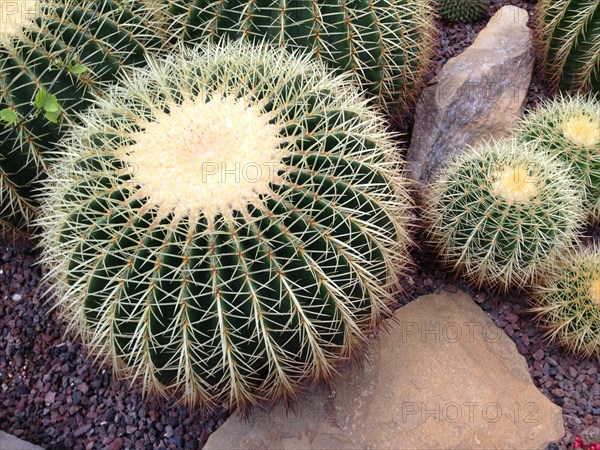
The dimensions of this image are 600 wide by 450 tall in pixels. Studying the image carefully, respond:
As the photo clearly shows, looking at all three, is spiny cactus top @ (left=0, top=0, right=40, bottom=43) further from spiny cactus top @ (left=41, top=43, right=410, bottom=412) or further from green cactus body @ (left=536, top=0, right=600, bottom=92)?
green cactus body @ (left=536, top=0, right=600, bottom=92)

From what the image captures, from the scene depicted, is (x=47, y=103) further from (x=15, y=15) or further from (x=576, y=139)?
(x=576, y=139)

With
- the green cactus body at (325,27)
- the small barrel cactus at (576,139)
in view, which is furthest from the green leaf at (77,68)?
the small barrel cactus at (576,139)

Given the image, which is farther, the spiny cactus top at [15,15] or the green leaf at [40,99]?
the spiny cactus top at [15,15]

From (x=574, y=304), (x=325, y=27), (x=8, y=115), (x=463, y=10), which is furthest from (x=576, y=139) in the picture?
(x=8, y=115)

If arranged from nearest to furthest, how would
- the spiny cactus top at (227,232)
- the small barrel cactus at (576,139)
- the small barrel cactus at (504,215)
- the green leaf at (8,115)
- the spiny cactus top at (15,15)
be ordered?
1. the spiny cactus top at (227,232)
2. the green leaf at (8,115)
3. the spiny cactus top at (15,15)
4. the small barrel cactus at (504,215)
5. the small barrel cactus at (576,139)

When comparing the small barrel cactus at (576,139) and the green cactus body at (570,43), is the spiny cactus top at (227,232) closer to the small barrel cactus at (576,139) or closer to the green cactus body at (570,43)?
the small barrel cactus at (576,139)

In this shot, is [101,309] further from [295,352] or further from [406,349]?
[406,349]

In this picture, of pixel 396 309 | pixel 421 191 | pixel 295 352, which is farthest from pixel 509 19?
pixel 295 352

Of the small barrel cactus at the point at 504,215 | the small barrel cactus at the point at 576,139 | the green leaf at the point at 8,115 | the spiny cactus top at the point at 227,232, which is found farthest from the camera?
the small barrel cactus at the point at 576,139

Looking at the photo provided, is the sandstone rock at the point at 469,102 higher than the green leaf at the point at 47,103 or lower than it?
lower
